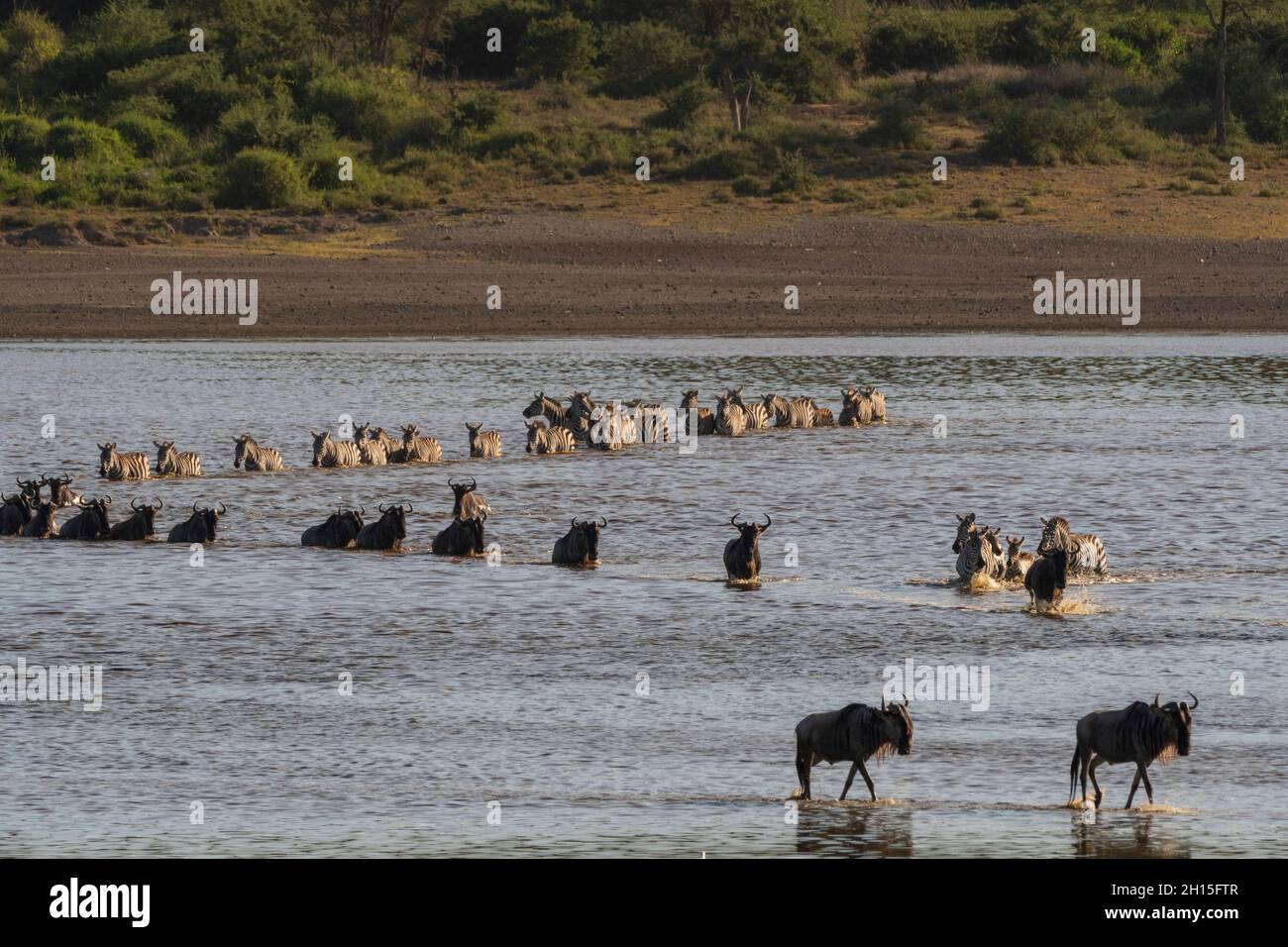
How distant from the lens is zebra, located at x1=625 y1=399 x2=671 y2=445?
25.7m

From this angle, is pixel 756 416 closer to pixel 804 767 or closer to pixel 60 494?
pixel 60 494

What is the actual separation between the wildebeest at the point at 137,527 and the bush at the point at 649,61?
3698 centimetres

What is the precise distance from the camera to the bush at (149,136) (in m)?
49.3

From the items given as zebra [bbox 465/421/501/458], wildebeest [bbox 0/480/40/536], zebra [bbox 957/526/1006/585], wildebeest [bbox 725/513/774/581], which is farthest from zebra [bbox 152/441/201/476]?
zebra [bbox 957/526/1006/585]

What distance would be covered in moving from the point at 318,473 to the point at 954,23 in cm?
4082

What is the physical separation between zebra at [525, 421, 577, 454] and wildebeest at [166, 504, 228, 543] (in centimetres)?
655

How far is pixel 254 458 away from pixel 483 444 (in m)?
2.81

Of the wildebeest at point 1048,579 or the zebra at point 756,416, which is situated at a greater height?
the zebra at point 756,416

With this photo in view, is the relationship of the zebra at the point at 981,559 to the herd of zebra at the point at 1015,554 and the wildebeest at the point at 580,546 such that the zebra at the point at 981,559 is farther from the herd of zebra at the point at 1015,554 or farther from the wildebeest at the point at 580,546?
the wildebeest at the point at 580,546

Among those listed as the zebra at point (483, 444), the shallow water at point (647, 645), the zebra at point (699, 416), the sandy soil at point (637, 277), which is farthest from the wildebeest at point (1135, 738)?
the sandy soil at point (637, 277)

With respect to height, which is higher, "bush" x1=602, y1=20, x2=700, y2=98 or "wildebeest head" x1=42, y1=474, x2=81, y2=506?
→ "bush" x1=602, y1=20, x2=700, y2=98

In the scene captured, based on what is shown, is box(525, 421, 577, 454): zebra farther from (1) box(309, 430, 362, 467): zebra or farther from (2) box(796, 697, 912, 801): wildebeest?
(2) box(796, 697, 912, 801): wildebeest

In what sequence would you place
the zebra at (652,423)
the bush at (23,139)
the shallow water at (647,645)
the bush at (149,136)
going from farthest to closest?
the bush at (149,136), the bush at (23,139), the zebra at (652,423), the shallow water at (647,645)

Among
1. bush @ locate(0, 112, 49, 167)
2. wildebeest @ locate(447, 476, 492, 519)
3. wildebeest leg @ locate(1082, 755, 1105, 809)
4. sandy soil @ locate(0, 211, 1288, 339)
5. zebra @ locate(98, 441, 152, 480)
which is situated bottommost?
wildebeest leg @ locate(1082, 755, 1105, 809)
